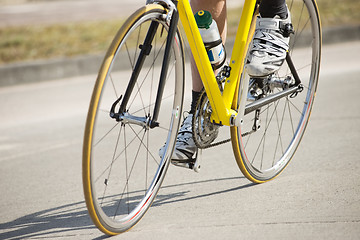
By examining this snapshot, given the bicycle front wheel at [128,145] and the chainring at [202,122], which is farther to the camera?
the chainring at [202,122]

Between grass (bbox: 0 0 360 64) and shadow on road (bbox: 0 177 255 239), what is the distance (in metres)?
6.42

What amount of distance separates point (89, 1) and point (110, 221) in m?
23.2

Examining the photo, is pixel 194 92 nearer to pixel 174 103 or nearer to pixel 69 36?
pixel 174 103

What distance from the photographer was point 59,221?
10.7ft

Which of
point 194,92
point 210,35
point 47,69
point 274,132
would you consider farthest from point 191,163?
point 47,69

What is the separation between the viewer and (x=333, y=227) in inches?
111

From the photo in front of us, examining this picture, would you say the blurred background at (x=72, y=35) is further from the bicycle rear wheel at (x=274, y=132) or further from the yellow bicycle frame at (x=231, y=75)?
the yellow bicycle frame at (x=231, y=75)

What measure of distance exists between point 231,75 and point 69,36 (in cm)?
859

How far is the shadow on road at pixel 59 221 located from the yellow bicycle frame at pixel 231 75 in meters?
0.57

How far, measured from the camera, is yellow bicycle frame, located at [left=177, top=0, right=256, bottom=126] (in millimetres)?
3027

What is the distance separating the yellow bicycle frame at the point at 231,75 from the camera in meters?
3.03

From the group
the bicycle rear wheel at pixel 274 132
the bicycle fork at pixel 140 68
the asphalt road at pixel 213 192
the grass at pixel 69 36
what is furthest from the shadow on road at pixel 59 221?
the grass at pixel 69 36

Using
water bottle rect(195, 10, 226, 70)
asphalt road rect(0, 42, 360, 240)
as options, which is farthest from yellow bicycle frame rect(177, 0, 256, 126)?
asphalt road rect(0, 42, 360, 240)

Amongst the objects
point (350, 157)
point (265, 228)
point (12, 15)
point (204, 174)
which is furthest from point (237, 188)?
point (12, 15)
